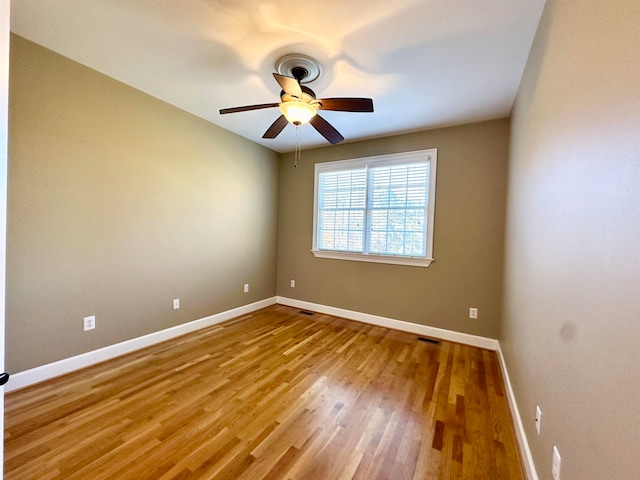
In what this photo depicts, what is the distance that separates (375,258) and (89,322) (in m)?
3.20

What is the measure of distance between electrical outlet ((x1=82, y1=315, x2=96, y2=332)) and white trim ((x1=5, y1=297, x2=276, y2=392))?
22 centimetres

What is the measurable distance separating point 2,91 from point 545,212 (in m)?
2.17

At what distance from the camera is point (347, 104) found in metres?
1.95

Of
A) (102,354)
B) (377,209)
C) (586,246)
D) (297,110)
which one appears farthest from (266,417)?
(377,209)

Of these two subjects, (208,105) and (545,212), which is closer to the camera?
(545,212)

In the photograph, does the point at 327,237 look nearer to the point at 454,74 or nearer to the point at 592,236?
the point at 454,74

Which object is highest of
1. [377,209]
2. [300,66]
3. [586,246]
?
[300,66]

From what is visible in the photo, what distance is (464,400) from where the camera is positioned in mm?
2029

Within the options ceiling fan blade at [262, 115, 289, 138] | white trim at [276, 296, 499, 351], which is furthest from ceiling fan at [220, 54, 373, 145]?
white trim at [276, 296, 499, 351]

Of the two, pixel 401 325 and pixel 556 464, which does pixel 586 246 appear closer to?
pixel 556 464

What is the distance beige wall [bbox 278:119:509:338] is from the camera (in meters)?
2.96

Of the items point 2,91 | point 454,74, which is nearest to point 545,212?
point 454,74

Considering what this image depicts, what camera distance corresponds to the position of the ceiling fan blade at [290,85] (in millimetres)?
1690

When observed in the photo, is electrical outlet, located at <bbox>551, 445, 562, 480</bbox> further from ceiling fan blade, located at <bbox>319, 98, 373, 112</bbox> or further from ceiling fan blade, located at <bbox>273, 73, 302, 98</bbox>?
ceiling fan blade, located at <bbox>273, 73, 302, 98</bbox>
